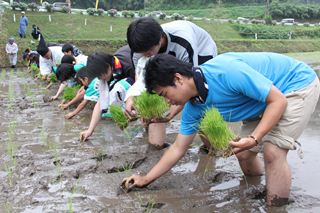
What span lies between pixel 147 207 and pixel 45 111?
4.19 meters

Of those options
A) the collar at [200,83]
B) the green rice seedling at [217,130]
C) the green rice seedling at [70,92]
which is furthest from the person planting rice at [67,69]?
the green rice seedling at [217,130]

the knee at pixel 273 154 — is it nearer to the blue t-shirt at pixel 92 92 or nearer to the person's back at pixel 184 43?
the person's back at pixel 184 43

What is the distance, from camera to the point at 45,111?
21.6ft

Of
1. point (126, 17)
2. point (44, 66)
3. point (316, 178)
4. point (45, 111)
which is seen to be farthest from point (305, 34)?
point (316, 178)

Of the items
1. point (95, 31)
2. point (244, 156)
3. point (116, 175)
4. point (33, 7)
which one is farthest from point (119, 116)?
point (33, 7)

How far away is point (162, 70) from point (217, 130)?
46cm

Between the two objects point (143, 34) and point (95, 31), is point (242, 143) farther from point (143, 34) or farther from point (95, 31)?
point (95, 31)

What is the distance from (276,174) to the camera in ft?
8.64

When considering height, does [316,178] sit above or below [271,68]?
below

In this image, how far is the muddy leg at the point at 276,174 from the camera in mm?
2637

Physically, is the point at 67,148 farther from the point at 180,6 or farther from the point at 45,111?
the point at 180,6

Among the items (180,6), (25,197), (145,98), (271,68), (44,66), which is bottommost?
(180,6)

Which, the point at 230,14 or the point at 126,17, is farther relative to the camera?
the point at 230,14

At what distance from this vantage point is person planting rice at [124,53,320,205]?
2.43 metres
